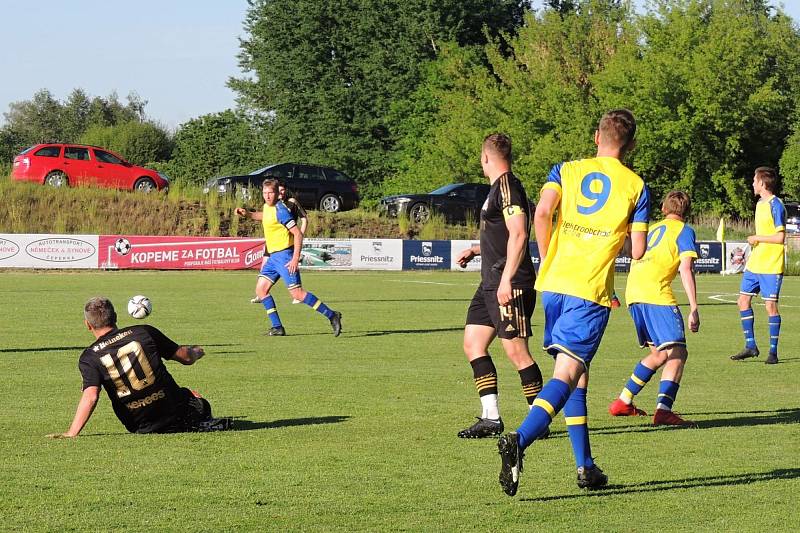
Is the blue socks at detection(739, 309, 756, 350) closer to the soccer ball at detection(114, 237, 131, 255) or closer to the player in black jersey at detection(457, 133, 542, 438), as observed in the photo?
the player in black jersey at detection(457, 133, 542, 438)

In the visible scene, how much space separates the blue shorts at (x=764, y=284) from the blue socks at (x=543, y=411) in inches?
345

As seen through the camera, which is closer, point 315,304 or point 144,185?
point 315,304

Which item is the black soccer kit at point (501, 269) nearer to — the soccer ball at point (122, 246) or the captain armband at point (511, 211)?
the captain armband at point (511, 211)

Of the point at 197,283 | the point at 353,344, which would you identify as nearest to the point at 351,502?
the point at 353,344

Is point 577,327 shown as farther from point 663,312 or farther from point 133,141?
point 133,141

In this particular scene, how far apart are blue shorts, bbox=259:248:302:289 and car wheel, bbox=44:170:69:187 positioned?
2819 cm

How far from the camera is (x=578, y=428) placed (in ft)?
21.7

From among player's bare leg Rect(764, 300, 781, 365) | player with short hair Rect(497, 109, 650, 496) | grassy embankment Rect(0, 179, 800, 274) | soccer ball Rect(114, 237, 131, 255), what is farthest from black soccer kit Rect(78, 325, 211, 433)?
grassy embankment Rect(0, 179, 800, 274)

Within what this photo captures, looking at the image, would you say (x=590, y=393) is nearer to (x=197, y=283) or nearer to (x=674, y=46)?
(x=197, y=283)

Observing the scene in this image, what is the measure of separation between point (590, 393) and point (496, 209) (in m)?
3.18

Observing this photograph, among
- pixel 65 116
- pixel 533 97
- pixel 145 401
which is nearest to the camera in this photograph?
pixel 145 401

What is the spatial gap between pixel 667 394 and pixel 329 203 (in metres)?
36.2

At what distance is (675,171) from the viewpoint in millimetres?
57406

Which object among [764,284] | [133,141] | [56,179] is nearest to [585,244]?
[764,284]
